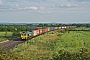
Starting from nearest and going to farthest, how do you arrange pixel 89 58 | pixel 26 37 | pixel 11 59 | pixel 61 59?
1. pixel 11 59
2. pixel 89 58
3. pixel 61 59
4. pixel 26 37

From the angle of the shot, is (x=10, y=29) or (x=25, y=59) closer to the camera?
(x=25, y=59)

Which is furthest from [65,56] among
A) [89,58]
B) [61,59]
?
Result: [89,58]

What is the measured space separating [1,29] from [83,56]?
122 meters

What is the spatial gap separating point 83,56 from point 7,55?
6.06 m

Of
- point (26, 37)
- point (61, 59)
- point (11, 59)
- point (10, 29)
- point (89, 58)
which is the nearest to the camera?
point (11, 59)

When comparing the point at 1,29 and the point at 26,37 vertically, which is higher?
the point at 26,37

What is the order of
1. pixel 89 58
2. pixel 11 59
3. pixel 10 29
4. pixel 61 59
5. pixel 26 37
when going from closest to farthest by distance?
pixel 11 59, pixel 89 58, pixel 61 59, pixel 26 37, pixel 10 29

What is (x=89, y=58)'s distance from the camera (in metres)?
19.5

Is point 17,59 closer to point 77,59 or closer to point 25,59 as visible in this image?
point 25,59

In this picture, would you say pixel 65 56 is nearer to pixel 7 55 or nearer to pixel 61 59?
pixel 61 59

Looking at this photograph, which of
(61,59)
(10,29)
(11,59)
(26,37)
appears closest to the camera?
(11,59)

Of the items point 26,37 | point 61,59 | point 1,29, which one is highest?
point 61,59

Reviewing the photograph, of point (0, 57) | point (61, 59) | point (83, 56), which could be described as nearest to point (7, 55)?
point (0, 57)

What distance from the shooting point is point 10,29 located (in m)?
135
